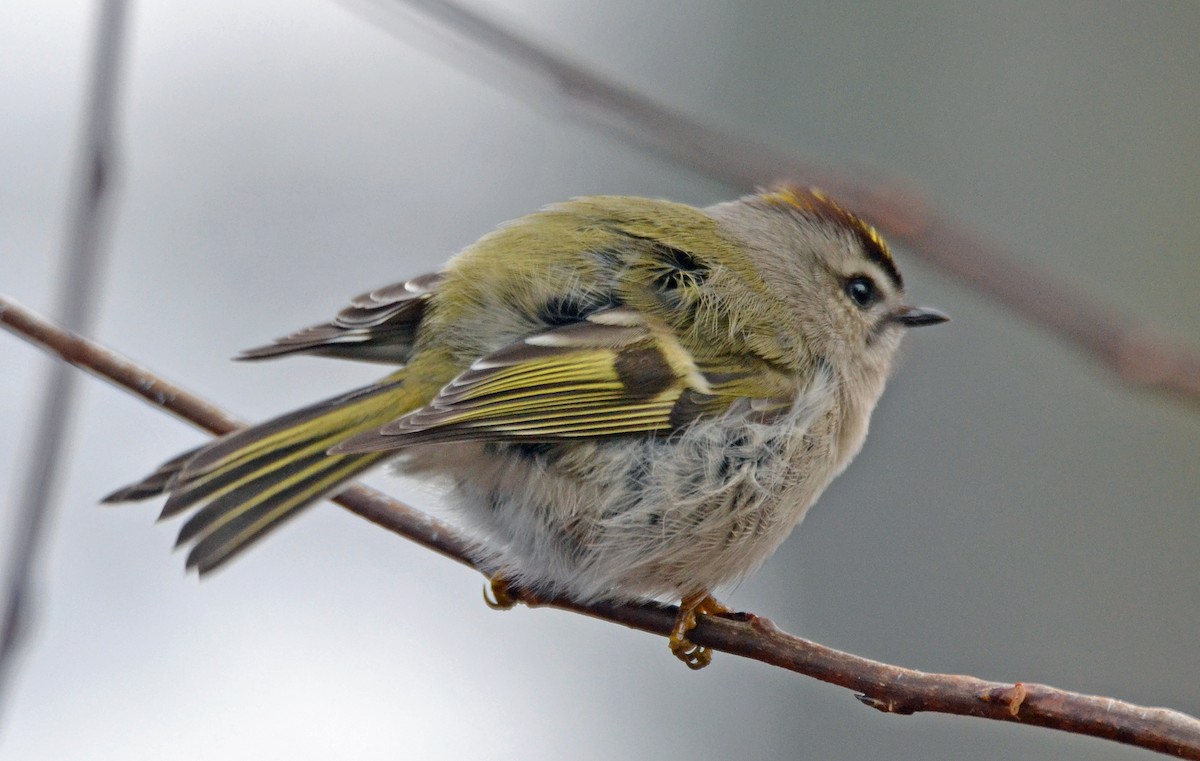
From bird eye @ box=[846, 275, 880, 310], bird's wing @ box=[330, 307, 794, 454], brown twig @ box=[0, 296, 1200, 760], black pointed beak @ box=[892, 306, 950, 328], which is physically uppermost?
bird eye @ box=[846, 275, 880, 310]

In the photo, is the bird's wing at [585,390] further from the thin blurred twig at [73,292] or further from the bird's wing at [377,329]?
the thin blurred twig at [73,292]

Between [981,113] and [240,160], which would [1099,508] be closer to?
[981,113]

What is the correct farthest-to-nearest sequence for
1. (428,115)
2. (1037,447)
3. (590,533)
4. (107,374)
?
(428,115), (1037,447), (590,533), (107,374)

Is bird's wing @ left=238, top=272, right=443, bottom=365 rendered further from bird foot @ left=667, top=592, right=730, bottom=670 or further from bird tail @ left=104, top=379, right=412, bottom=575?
bird foot @ left=667, top=592, right=730, bottom=670

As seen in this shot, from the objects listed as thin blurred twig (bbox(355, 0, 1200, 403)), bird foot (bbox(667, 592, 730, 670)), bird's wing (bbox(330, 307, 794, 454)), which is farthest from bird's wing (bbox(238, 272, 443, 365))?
thin blurred twig (bbox(355, 0, 1200, 403))

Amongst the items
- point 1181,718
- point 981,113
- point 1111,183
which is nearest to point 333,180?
point 981,113
